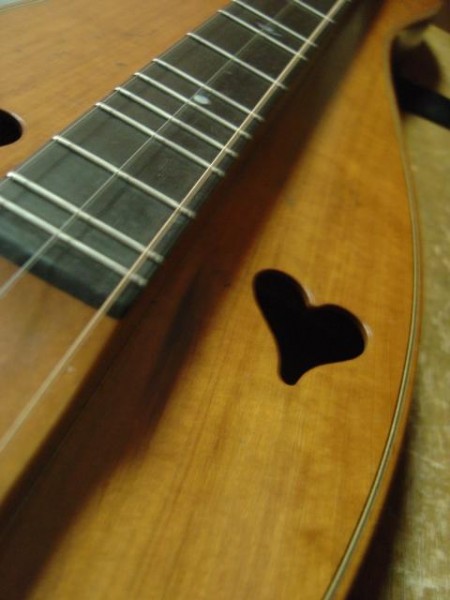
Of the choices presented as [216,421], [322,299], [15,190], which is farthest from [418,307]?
[15,190]

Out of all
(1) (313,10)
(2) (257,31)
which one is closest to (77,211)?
(2) (257,31)

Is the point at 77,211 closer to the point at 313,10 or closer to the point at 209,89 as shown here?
the point at 209,89

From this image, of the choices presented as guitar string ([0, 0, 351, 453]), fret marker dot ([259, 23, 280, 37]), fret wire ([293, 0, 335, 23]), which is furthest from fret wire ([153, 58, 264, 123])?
fret wire ([293, 0, 335, 23])

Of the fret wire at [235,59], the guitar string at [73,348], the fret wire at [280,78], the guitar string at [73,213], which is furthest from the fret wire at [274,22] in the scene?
the guitar string at [73,348]

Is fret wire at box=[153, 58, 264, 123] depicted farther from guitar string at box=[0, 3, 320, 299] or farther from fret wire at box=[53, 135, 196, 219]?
fret wire at box=[53, 135, 196, 219]

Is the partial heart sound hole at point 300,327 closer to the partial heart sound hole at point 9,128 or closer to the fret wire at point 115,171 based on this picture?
the fret wire at point 115,171

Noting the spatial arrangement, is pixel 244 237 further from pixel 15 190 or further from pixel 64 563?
pixel 64 563
